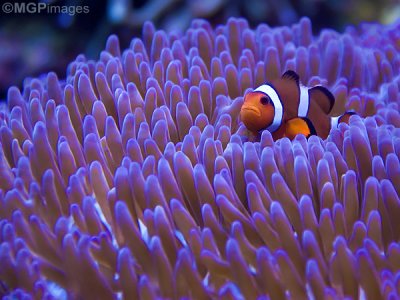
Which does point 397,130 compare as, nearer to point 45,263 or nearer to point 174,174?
point 174,174

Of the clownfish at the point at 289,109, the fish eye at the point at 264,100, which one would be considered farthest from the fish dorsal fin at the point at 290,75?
the fish eye at the point at 264,100

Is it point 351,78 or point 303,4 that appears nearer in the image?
point 351,78

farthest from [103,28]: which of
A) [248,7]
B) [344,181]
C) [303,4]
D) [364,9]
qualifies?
[344,181]

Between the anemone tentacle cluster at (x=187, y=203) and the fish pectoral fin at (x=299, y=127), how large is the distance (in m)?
0.17

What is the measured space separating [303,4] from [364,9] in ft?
1.71

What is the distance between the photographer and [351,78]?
2.43 m

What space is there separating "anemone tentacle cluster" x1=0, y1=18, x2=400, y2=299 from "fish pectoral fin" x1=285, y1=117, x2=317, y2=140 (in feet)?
0.55

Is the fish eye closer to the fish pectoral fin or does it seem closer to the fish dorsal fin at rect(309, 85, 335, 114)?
the fish pectoral fin

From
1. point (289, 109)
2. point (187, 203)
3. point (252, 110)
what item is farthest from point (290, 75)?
point (187, 203)

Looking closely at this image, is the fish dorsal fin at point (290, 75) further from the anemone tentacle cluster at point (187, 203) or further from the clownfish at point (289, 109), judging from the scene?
the anemone tentacle cluster at point (187, 203)

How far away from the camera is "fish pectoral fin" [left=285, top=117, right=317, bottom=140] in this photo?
Answer: 6.32 ft

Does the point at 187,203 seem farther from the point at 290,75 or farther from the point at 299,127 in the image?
the point at 290,75

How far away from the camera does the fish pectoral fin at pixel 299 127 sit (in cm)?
193

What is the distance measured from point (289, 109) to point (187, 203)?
64 centimetres
